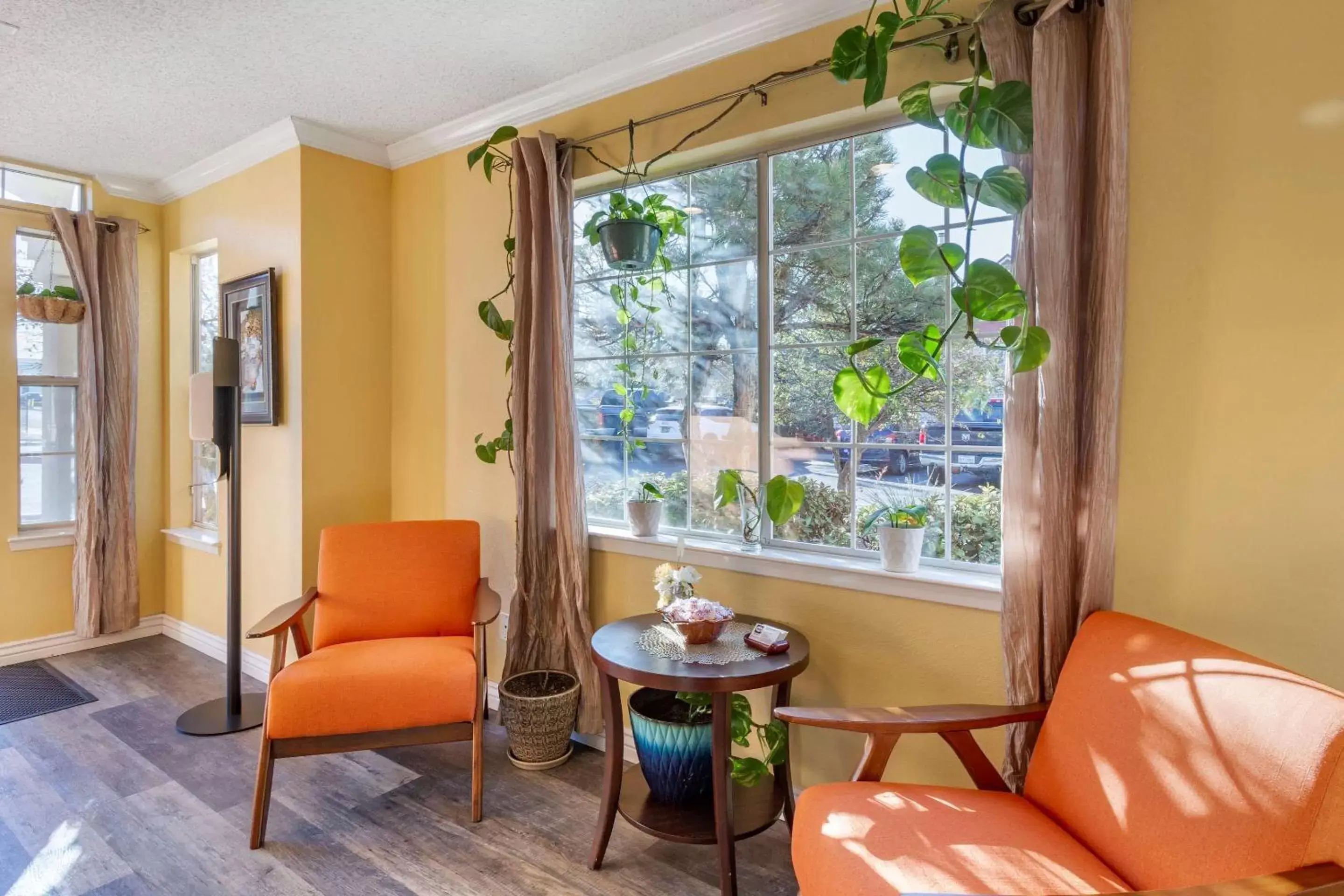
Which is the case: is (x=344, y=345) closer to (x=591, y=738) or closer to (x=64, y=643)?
(x=591, y=738)

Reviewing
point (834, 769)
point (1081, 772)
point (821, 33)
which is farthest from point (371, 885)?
point (821, 33)

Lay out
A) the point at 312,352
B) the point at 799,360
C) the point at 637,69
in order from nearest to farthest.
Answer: the point at 799,360 < the point at 637,69 < the point at 312,352

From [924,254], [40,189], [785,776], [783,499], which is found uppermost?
[40,189]

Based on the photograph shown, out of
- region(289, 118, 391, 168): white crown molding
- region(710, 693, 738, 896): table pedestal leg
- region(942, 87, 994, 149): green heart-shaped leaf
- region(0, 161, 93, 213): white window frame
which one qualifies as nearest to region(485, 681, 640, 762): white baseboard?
region(710, 693, 738, 896): table pedestal leg

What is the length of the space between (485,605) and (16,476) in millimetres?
2801

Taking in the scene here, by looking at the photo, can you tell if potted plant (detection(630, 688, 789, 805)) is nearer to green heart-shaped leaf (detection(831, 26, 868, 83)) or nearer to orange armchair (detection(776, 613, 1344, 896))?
orange armchair (detection(776, 613, 1344, 896))

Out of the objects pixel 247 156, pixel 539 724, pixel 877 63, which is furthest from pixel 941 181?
pixel 247 156

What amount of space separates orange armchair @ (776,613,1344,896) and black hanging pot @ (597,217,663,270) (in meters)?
1.54

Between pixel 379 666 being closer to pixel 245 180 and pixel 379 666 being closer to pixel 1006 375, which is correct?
pixel 1006 375

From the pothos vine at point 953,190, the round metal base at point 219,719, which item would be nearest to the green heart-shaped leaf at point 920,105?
the pothos vine at point 953,190

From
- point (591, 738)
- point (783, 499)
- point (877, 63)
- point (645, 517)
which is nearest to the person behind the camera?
point (877, 63)

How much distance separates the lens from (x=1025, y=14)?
70.2 inches

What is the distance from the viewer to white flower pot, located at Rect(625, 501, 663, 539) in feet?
8.79

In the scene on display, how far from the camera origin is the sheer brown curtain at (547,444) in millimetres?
2711
